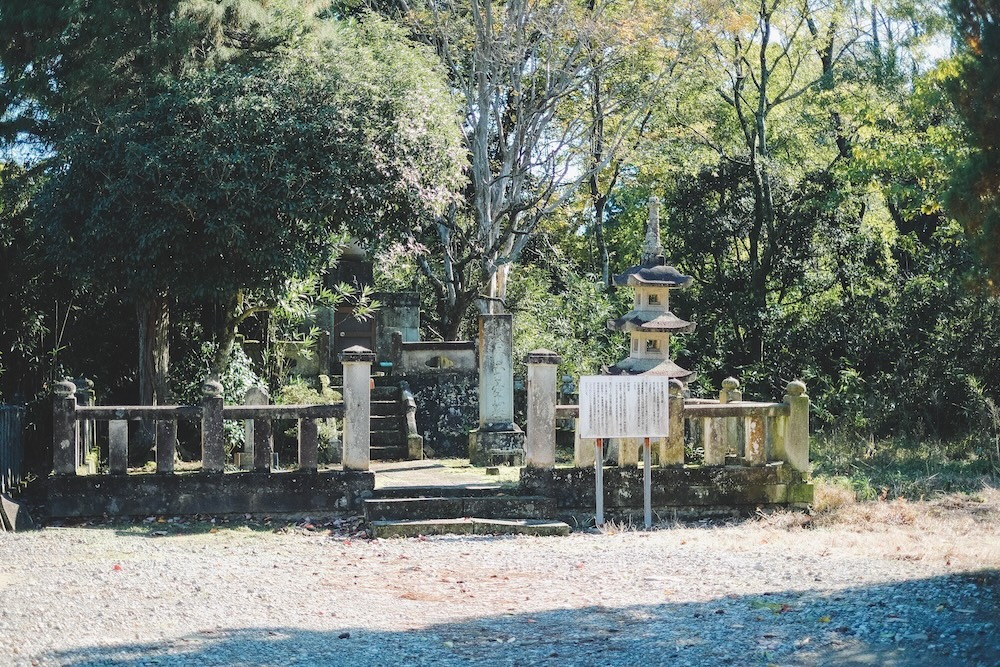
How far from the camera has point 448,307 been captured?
24203 mm

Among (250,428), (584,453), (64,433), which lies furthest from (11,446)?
(584,453)

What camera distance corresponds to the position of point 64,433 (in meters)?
12.3

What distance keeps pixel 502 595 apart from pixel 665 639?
192 centimetres

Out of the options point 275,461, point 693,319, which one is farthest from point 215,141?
point 693,319

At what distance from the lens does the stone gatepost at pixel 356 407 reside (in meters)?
12.8

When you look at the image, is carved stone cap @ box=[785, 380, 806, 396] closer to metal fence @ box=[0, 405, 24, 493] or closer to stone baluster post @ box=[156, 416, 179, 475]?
stone baluster post @ box=[156, 416, 179, 475]

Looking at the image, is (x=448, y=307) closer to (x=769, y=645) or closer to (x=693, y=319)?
(x=693, y=319)

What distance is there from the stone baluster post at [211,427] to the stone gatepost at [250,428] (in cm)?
191

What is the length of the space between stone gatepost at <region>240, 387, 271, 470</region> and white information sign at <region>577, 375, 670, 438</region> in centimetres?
471

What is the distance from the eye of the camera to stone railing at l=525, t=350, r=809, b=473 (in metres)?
12.8

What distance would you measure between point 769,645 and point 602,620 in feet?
4.30

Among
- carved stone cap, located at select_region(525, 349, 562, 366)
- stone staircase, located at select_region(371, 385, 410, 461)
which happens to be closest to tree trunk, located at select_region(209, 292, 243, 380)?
stone staircase, located at select_region(371, 385, 410, 461)

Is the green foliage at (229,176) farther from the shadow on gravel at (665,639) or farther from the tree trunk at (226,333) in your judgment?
the shadow on gravel at (665,639)

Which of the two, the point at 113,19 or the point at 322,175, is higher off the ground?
the point at 113,19
